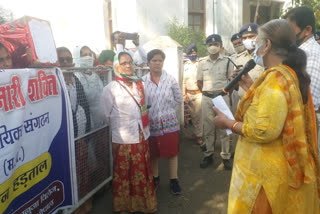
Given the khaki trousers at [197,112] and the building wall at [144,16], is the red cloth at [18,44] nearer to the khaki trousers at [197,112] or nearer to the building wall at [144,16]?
the khaki trousers at [197,112]

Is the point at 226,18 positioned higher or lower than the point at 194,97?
higher

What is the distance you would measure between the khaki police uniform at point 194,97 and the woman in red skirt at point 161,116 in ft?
6.86

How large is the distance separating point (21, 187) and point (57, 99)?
0.78 meters

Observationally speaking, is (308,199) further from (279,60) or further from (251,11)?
(251,11)

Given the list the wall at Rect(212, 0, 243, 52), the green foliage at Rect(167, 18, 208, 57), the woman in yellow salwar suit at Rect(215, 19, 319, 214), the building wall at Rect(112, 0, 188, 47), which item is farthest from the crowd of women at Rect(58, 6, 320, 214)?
the wall at Rect(212, 0, 243, 52)

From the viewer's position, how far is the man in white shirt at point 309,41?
2.06 m

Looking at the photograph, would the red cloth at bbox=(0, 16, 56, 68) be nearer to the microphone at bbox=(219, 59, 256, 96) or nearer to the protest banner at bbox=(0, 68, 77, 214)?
the protest banner at bbox=(0, 68, 77, 214)

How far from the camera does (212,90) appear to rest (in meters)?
4.35

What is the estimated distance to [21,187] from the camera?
2035 mm

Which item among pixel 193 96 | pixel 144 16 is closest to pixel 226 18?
pixel 144 16

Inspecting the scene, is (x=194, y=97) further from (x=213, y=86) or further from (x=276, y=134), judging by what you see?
(x=276, y=134)

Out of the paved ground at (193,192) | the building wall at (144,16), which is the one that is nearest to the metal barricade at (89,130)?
the paved ground at (193,192)

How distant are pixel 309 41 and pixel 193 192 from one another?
2297 millimetres

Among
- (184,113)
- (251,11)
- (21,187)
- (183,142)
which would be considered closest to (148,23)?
(184,113)
